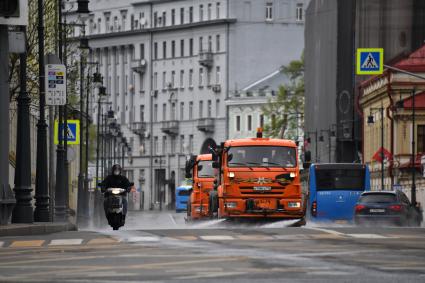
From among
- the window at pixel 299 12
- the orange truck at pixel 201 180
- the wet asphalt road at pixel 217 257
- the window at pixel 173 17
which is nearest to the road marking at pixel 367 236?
the wet asphalt road at pixel 217 257

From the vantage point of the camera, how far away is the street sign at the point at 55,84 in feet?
139

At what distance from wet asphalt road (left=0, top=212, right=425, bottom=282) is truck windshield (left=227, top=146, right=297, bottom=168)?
1533 centimetres

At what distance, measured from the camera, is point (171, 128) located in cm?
19838

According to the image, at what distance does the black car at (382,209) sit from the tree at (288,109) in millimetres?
104711

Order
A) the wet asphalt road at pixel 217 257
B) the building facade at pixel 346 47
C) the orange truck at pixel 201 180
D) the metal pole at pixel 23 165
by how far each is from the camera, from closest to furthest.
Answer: the wet asphalt road at pixel 217 257 → the metal pole at pixel 23 165 → the orange truck at pixel 201 180 → the building facade at pixel 346 47

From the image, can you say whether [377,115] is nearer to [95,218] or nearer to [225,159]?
[95,218]

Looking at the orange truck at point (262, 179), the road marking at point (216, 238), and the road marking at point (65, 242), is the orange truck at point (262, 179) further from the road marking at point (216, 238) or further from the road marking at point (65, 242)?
the road marking at point (65, 242)

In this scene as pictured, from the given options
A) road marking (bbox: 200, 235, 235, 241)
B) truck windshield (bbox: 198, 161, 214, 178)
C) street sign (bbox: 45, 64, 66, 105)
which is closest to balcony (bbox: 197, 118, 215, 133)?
truck windshield (bbox: 198, 161, 214, 178)

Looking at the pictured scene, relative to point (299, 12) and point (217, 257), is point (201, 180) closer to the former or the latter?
point (217, 257)

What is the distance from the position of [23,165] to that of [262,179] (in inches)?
477

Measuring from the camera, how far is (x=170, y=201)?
7815 inches

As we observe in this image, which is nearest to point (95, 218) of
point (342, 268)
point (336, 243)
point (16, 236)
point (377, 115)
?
point (377, 115)

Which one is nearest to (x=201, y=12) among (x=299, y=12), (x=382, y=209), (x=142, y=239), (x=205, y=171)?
(x=299, y=12)

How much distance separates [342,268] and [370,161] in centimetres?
9529
